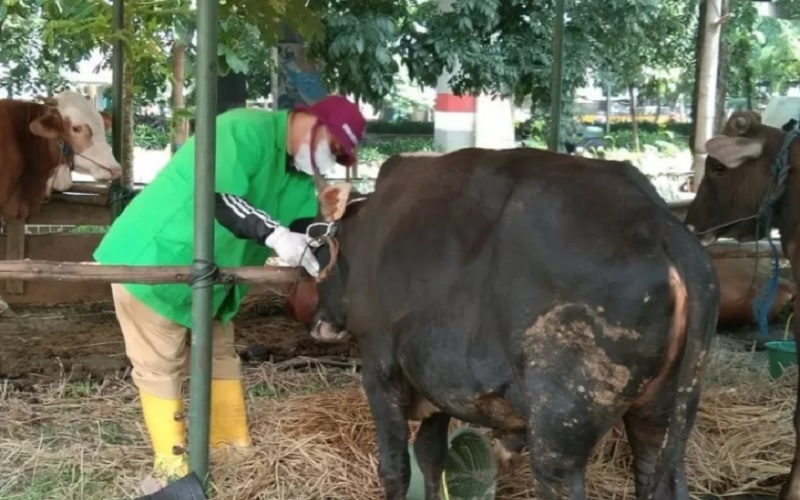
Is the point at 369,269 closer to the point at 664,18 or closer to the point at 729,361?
the point at 729,361

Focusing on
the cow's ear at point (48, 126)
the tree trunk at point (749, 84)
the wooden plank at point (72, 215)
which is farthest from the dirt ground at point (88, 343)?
the tree trunk at point (749, 84)

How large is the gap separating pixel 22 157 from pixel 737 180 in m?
5.21

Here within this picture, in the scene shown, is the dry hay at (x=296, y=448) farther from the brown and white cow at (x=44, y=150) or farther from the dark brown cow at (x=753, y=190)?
the brown and white cow at (x=44, y=150)

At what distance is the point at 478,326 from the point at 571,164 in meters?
0.57

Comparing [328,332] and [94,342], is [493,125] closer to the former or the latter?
Answer: [94,342]

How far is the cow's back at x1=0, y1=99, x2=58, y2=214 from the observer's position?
6.87 m

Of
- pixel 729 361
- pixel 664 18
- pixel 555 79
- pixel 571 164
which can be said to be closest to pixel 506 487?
pixel 571 164

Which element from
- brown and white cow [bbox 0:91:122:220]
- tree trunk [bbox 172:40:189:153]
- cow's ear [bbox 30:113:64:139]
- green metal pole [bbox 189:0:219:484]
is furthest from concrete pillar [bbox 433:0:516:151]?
green metal pole [bbox 189:0:219:484]

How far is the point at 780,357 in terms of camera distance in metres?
5.55

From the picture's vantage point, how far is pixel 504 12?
9.56 meters

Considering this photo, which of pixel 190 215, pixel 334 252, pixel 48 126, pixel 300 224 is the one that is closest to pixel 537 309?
pixel 334 252

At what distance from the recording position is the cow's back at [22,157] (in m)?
6.87

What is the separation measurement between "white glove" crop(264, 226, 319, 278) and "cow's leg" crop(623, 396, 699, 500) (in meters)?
1.23

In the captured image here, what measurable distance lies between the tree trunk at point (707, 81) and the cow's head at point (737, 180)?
3911 mm
